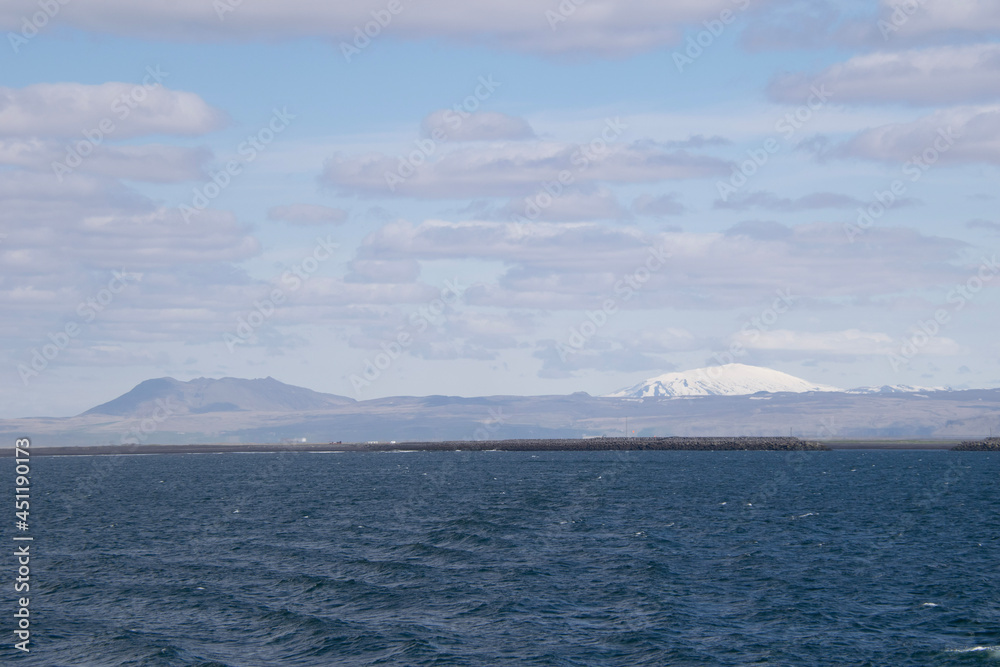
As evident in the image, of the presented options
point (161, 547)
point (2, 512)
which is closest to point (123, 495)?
point (2, 512)

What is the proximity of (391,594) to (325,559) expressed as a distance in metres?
11.9

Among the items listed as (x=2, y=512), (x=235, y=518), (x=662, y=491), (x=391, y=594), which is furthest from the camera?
(x=662, y=491)

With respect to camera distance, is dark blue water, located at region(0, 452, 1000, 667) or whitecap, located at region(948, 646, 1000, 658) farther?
dark blue water, located at region(0, 452, 1000, 667)

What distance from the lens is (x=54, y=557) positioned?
2562 inches

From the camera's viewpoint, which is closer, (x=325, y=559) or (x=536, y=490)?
(x=325, y=559)

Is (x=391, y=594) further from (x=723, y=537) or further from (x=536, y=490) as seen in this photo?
(x=536, y=490)

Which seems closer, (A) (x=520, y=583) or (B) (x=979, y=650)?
(B) (x=979, y=650)

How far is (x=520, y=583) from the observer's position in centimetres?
5384

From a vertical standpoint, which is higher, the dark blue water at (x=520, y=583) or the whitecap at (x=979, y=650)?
the dark blue water at (x=520, y=583)

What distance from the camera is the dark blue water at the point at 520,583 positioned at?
41531 mm

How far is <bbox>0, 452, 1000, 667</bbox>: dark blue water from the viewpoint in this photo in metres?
41.5

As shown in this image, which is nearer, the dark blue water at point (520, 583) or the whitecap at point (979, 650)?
the whitecap at point (979, 650)

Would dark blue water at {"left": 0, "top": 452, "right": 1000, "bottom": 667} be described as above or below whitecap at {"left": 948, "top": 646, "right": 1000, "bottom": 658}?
above

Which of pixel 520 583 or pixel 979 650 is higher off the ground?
pixel 520 583
